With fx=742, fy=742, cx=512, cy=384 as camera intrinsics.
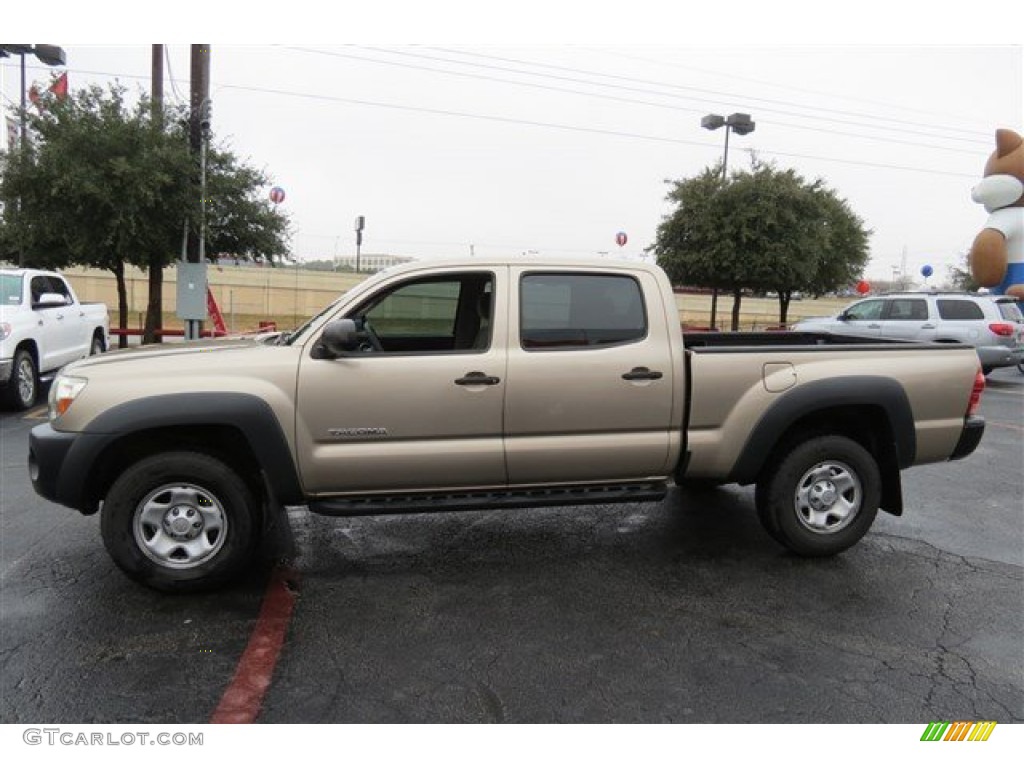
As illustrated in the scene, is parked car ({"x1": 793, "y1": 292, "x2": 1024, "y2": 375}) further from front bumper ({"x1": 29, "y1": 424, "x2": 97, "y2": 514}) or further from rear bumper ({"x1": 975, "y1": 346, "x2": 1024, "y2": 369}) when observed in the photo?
front bumper ({"x1": 29, "y1": 424, "x2": 97, "y2": 514})

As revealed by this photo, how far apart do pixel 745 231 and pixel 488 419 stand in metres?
18.4

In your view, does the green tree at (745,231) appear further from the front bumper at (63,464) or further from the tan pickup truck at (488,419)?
the front bumper at (63,464)

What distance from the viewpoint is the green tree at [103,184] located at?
524 inches

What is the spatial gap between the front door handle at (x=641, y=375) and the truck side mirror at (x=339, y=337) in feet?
4.90

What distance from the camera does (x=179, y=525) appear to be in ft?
12.5

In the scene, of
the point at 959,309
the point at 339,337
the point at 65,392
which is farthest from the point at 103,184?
the point at 959,309

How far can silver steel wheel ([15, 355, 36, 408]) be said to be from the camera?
911 centimetres

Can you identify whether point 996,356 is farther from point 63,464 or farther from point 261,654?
point 63,464

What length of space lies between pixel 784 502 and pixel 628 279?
1615mm

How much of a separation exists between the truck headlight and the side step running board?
1303mm

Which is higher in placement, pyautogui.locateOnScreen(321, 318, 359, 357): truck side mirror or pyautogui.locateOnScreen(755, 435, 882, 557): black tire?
pyautogui.locateOnScreen(321, 318, 359, 357): truck side mirror

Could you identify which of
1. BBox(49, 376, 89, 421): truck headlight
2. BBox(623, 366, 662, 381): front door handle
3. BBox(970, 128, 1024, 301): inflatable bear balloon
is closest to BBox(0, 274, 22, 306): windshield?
BBox(49, 376, 89, 421): truck headlight

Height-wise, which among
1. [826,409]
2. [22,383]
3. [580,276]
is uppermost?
[580,276]

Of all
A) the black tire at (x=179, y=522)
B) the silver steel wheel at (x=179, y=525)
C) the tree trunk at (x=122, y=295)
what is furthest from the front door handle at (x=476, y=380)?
the tree trunk at (x=122, y=295)
